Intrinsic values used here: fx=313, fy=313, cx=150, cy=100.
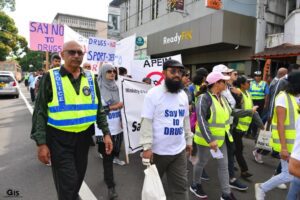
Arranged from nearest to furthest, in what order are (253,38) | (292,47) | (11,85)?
1. (292,47)
2. (253,38)
3. (11,85)

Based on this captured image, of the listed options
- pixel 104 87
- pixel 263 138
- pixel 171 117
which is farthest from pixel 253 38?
pixel 171 117

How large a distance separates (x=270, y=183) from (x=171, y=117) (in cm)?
154

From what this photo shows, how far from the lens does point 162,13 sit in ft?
69.3

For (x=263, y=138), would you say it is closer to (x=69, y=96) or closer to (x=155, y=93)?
(x=155, y=93)

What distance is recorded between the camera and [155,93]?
3385 mm

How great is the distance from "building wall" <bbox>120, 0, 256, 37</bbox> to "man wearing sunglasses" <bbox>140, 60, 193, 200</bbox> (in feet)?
40.9

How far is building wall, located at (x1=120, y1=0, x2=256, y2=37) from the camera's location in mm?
15359

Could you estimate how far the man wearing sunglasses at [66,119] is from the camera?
2.88m

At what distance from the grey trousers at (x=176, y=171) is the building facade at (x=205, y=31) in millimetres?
11750

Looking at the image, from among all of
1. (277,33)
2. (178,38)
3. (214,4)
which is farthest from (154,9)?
(277,33)

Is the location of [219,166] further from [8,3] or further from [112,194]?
[8,3]

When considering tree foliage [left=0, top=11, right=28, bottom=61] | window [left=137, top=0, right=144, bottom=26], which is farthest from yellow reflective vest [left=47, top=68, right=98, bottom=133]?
tree foliage [left=0, top=11, right=28, bottom=61]

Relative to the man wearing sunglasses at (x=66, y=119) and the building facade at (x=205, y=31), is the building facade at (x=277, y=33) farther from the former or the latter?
the man wearing sunglasses at (x=66, y=119)

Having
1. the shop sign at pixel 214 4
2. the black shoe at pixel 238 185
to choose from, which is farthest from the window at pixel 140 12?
the black shoe at pixel 238 185
